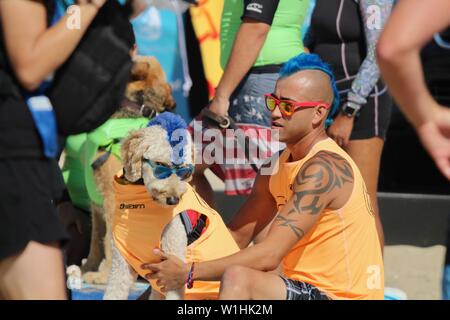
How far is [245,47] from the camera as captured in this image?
15.2 ft

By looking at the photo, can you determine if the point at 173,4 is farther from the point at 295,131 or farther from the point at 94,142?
the point at 94,142

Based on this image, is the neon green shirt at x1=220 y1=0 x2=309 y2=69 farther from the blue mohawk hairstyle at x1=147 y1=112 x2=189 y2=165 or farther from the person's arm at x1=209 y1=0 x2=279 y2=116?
the blue mohawk hairstyle at x1=147 y1=112 x2=189 y2=165

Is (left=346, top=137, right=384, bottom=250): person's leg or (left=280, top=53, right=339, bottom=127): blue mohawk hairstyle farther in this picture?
(left=346, top=137, right=384, bottom=250): person's leg

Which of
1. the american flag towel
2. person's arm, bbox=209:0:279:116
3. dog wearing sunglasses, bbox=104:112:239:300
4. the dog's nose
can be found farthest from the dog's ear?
person's arm, bbox=209:0:279:116

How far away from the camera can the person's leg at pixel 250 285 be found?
3430mm

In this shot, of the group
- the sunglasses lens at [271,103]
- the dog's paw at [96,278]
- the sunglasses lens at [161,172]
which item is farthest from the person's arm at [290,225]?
the dog's paw at [96,278]

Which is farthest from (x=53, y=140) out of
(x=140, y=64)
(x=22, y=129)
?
(x=140, y=64)

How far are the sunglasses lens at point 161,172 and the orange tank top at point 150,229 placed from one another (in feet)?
0.35

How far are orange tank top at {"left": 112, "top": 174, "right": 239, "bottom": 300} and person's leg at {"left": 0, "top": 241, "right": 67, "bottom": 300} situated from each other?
135cm

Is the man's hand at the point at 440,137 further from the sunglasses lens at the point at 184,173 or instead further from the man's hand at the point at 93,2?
the sunglasses lens at the point at 184,173

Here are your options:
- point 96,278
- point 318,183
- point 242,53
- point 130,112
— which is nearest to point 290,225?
point 318,183

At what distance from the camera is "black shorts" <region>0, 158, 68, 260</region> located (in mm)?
2703
